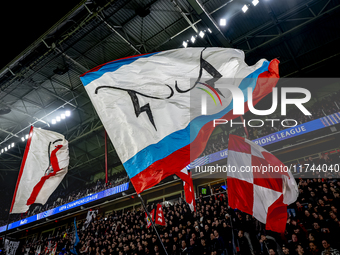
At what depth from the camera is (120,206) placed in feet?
63.5

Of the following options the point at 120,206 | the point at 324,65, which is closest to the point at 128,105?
the point at 324,65

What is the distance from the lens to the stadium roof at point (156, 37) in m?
11.0

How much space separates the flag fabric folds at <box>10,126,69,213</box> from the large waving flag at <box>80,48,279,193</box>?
315 centimetres

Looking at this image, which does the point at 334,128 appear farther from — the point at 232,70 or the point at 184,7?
the point at 232,70

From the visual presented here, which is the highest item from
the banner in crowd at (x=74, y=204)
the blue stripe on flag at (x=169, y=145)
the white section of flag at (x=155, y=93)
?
the banner in crowd at (x=74, y=204)

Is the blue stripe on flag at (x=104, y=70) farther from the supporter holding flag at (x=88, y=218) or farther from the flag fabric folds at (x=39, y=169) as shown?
the supporter holding flag at (x=88, y=218)

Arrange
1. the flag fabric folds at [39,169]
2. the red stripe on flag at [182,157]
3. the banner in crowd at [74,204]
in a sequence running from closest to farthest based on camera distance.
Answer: the red stripe on flag at [182,157] < the flag fabric folds at [39,169] < the banner in crowd at [74,204]

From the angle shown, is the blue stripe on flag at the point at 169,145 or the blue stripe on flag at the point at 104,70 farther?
the blue stripe on flag at the point at 104,70

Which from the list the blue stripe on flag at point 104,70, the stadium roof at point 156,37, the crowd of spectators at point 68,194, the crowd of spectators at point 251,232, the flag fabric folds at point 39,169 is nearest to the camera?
the blue stripe on flag at point 104,70

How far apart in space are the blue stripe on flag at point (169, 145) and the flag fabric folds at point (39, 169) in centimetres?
369

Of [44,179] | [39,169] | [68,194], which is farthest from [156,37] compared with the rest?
[68,194]

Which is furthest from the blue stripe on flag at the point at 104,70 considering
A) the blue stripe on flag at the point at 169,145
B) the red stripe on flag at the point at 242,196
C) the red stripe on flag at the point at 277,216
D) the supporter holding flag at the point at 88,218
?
the supporter holding flag at the point at 88,218

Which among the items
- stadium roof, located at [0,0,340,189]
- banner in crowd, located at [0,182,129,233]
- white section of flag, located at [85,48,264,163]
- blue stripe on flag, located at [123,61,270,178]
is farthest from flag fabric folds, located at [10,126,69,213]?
banner in crowd, located at [0,182,129,233]

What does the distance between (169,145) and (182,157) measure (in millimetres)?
267
